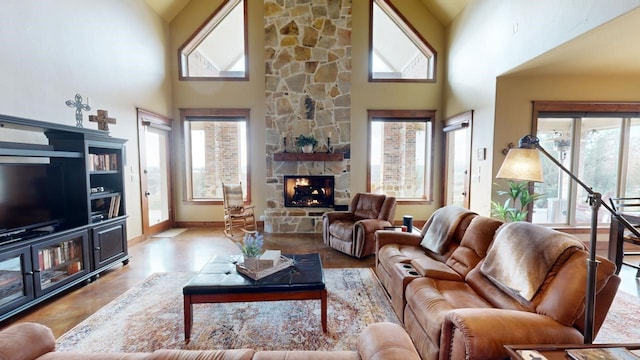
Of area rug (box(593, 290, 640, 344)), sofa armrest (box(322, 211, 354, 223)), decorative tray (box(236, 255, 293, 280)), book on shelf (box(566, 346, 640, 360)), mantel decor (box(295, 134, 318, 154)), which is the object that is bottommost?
area rug (box(593, 290, 640, 344))

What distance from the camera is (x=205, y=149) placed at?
242 inches

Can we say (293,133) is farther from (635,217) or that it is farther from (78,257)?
(635,217)

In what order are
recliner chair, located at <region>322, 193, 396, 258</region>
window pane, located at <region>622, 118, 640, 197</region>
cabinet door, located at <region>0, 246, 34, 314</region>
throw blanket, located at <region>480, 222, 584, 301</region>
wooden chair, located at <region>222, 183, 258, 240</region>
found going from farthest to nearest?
1. wooden chair, located at <region>222, 183, 258, 240</region>
2. window pane, located at <region>622, 118, 640, 197</region>
3. recliner chair, located at <region>322, 193, 396, 258</region>
4. cabinet door, located at <region>0, 246, 34, 314</region>
5. throw blanket, located at <region>480, 222, 584, 301</region>

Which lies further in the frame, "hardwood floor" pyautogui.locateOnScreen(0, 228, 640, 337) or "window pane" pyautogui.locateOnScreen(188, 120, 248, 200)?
"window pane" pyautogui.locateOnScreen(188, 120, 248, 200)

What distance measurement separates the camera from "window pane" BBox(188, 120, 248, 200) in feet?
20.1

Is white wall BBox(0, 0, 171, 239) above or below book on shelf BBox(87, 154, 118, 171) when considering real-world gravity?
above

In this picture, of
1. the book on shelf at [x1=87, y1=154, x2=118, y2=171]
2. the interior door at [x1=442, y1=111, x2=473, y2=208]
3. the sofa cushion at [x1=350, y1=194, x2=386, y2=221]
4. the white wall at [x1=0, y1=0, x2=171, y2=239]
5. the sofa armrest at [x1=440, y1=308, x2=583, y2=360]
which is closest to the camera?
the sofa armrest at [x1=440, y1=308, x2=583, y2=360]

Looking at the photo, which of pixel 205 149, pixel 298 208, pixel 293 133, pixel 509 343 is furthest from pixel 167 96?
pixel 509 343

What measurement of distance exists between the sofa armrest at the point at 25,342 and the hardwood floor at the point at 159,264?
4.34 ft

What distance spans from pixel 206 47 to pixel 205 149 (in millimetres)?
2206

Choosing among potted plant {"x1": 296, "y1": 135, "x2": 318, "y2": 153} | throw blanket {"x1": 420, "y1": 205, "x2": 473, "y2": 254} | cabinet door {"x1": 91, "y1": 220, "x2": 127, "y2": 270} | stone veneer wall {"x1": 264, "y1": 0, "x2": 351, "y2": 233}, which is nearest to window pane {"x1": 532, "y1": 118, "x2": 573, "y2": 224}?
throw blanket {"x1": 420, "y1": 205, "x2": 473, "y2": 254}

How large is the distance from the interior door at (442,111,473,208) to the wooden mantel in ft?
7.51

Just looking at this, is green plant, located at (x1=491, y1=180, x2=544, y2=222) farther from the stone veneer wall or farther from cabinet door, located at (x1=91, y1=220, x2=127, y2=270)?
cabinet door, located at (x1=91, y1=220, x2=127, y2=270)

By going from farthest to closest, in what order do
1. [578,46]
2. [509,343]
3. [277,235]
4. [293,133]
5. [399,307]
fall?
Result: [293,133], [277,235], [578,46], [399,307], [509,343]
